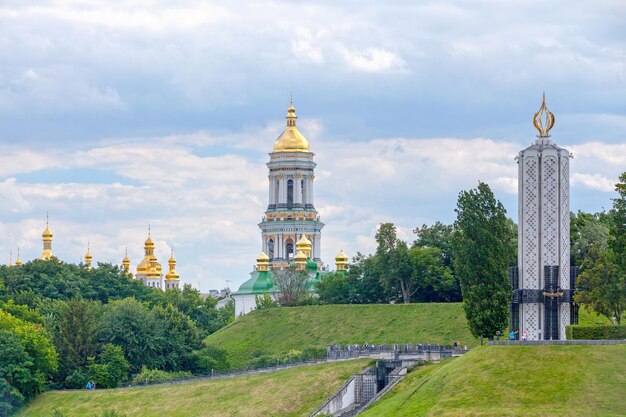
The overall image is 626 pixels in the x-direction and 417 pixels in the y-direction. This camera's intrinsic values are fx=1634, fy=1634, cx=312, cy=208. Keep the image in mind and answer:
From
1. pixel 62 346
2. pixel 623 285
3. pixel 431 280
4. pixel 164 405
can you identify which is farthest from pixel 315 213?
pixel 623 285

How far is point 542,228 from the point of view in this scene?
86312 mm

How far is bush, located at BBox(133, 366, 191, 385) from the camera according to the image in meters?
107

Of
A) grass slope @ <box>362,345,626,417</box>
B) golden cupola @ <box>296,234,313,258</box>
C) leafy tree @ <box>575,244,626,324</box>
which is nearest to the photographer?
grass slope @ <box>362,345,626,417</box>

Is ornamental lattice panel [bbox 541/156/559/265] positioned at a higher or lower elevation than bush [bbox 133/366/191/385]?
higher

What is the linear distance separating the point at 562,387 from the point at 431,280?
5179 cm

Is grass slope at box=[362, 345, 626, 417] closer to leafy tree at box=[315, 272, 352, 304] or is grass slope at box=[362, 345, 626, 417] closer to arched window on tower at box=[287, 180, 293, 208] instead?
leafy tree at box=[315, 272, 352, 304]

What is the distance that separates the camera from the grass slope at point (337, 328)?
372ft

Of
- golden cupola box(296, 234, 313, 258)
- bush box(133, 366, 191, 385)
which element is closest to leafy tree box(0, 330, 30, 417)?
bush box(133, 366, 191, 385)

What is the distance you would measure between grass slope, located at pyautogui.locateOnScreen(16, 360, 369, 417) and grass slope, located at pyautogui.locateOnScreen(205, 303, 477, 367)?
15.3 metres

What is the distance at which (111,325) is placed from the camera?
116 metres

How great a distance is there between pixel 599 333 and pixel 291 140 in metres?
102

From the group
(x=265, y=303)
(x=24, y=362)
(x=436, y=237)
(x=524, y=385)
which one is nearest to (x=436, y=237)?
(x=436, y=237)

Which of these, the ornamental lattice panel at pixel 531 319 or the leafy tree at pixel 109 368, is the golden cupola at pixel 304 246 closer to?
the leafy tree at pixel 109 368

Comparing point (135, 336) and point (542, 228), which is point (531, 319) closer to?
point (542, 228)
